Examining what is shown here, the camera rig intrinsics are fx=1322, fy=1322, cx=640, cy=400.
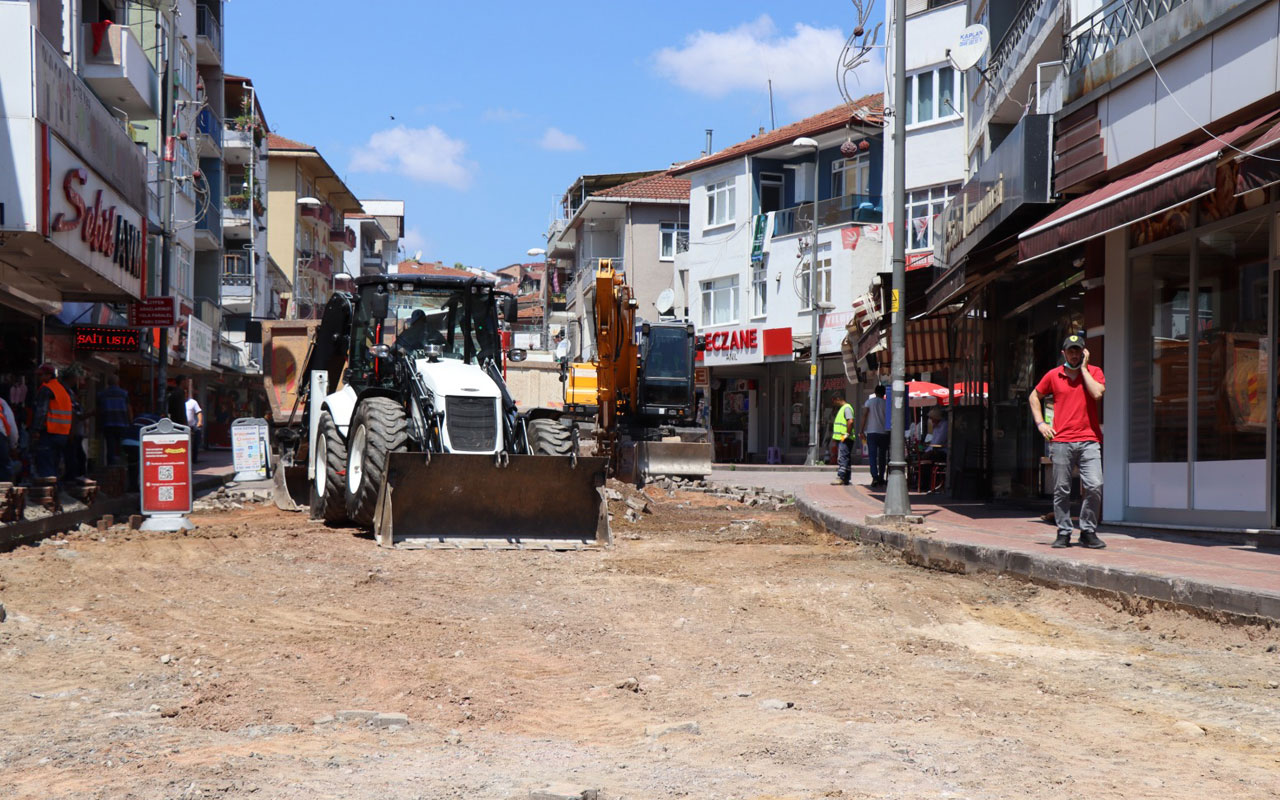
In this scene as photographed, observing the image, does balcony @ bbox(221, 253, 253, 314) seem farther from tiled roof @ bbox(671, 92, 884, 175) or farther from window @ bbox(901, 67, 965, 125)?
window @ bbox(901, 67, 965, 125)

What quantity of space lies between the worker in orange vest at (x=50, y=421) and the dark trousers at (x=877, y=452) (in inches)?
539

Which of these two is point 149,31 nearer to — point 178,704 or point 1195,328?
point 1195,328

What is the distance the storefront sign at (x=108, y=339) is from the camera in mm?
26141

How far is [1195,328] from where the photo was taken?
12.8m

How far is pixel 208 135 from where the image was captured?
44.9 meters

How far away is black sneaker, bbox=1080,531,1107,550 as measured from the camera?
11516 millimetres

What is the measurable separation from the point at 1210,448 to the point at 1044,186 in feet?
12.5

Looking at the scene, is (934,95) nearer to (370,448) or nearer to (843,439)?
(843,439)

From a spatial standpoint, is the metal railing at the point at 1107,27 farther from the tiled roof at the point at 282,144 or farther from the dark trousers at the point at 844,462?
the tiled roof at the point at 282,144

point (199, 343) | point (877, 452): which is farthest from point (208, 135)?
point (877, 452)

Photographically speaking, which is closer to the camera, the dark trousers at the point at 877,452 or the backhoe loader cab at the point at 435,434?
the backhoe loader cab at the point at 435,434

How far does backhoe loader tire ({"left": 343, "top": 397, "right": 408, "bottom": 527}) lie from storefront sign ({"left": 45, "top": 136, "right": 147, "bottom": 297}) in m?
4.87

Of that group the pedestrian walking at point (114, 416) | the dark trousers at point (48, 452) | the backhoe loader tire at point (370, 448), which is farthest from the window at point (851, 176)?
the backhoe loader tire at point (370, 448)

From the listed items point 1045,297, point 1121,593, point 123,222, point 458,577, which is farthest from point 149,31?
point 1121,593
